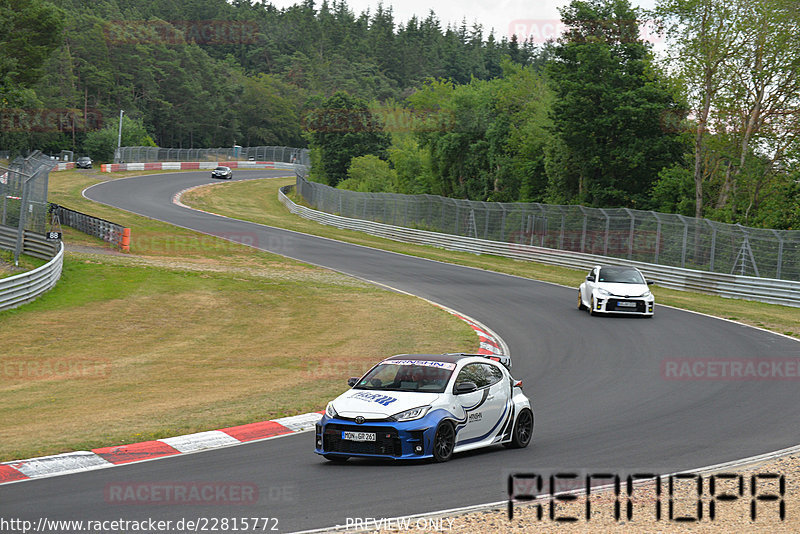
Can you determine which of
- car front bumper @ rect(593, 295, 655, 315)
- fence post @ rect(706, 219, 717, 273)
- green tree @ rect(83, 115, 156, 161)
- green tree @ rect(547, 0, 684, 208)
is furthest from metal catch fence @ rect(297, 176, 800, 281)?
green tree @ rect(83, 115, 156, 161)

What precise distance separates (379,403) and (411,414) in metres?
0.47

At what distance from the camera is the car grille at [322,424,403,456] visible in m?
10.6

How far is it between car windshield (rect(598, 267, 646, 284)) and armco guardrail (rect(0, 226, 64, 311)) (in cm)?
1726

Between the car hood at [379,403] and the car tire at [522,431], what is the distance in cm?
151

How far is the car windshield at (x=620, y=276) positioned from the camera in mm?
27953

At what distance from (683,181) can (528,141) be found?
17.4 m

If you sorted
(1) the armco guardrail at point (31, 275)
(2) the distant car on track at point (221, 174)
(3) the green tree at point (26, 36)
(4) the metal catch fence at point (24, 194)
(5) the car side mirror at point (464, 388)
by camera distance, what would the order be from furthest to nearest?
1. (2) the distant car on track at point (221, 174)
2. (3) the green tree at point (26, 36)
3. (4) the metal catch fence at point (24, 194)
4. (1) the armco guardrail at point (31, 275)
5. (5) the car side mirror at point (464, 388)

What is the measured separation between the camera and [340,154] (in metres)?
94.6

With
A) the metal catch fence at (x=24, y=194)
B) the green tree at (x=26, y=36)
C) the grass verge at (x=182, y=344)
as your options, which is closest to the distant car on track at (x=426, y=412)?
the grass verge at (x=182, y=344)

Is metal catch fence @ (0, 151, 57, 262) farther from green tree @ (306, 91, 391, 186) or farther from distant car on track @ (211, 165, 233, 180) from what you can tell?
green tree @ (306, 91, 391, 186)

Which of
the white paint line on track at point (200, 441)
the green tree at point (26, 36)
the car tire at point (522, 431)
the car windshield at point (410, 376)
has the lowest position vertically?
the white paint line on track at point (200, 441)

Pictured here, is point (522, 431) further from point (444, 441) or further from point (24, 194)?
point (24, 194)

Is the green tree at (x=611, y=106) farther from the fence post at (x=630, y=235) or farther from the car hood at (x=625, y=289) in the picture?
the car hood at (x=625, y=289)

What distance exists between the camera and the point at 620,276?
2822cm
